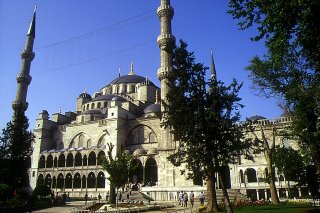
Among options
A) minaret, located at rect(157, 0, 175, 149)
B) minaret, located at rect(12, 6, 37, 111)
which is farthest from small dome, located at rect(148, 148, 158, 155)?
minaret, located at rect(12, 6, 37, 111)

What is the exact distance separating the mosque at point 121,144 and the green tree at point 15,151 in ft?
11.3

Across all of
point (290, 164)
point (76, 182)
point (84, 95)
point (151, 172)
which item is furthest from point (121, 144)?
point (290, 164)

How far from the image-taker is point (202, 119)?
13.2 metres

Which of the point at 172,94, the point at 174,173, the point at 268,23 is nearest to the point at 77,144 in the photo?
the point at 174,173

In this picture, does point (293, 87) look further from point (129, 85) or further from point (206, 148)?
point (129, 85)

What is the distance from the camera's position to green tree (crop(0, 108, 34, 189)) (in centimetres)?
2630

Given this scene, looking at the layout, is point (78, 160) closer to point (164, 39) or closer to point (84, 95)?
point (84, 95)

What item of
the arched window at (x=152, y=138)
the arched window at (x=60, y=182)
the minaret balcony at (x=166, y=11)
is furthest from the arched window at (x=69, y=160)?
the minaret balcony at (x=166, y=11)

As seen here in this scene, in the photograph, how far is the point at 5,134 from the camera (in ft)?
94.7

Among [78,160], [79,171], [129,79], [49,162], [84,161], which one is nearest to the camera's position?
[79,171]

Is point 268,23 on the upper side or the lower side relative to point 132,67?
lower

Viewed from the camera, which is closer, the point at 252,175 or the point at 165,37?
the point at 252,175

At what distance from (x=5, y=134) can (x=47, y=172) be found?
14685 mm

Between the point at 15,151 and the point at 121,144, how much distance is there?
1378 centimetres
